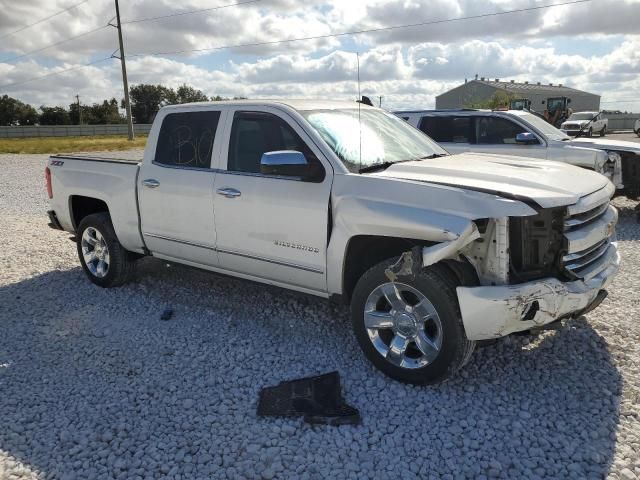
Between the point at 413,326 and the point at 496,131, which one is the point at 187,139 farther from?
the point at 496,131

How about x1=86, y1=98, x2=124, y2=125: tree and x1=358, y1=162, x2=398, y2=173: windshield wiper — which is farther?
x1=86, y1=98, x2=124, y2=125: tree

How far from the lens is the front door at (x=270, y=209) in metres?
4.03

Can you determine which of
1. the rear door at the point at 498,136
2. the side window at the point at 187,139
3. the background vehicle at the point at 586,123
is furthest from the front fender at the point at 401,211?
the background vehicle at the point at 586,123

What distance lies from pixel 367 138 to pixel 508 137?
6.06 metres

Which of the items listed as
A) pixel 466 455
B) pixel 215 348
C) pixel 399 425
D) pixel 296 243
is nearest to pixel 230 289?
pixel 215 348

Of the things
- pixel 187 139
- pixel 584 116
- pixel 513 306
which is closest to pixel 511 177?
pixel 513 306

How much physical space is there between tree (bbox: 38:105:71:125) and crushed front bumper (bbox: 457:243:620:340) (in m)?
99.3

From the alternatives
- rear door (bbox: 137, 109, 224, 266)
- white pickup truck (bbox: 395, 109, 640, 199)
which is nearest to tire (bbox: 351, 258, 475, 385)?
rear door (bbox: 137, 109, 224, 266)

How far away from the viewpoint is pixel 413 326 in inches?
144

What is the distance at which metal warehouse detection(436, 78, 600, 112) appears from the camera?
A: 89312 mm

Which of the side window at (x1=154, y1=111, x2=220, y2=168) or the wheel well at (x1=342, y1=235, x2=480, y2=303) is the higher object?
the side window at (x1=154, y1=111, x2=220, y2=168)

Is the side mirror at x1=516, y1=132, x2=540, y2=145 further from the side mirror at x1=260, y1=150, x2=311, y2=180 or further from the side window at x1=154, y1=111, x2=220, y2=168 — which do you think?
the side mirror at x1=260, y1=150, x2=311, y2=180

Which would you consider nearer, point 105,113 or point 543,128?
point 543,128

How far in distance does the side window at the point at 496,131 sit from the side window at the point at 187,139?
6.20m
